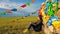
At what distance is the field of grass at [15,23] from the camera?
8.01 ft

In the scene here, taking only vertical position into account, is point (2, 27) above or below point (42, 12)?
below

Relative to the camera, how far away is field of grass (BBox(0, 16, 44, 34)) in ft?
8.01

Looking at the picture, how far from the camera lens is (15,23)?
2467 mm

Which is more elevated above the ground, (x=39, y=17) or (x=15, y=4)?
(x=15, y=4)

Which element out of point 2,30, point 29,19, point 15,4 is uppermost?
point 15,4

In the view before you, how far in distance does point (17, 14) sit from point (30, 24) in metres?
0.27

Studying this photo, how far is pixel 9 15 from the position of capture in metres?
2.44

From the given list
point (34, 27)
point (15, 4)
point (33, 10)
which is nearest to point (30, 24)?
point (34, 27)

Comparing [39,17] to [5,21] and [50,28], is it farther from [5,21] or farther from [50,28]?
[5,21]

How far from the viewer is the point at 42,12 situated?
2.46 metres

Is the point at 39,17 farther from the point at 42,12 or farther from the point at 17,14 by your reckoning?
the point at 17,14

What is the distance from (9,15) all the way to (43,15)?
0.56 metres

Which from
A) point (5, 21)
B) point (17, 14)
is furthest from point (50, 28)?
point (5, 21)

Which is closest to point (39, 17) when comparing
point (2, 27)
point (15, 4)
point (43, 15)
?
point (43, 15)
